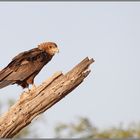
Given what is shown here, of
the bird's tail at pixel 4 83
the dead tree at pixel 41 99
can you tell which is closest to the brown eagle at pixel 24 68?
the bird's tail at pixel 4 83

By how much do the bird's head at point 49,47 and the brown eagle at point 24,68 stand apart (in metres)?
0.05

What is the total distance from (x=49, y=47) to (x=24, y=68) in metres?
1.05

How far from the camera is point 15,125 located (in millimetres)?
9531

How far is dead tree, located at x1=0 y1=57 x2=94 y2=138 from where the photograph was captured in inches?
371

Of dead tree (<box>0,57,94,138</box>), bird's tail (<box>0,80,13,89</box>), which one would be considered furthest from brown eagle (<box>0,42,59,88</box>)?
dead tree (<box>0,57,94,138</box>)

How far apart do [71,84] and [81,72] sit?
0.21 m

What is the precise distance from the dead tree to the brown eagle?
106cm

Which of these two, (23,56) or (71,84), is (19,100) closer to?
(71,84)

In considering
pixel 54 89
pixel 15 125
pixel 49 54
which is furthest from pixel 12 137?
pixel 49 54

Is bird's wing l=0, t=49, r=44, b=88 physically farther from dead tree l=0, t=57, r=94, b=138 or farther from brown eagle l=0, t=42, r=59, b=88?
dead tree l=0, t=57, r=94, b=138

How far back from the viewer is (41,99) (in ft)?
31.1

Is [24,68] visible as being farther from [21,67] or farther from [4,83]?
[4,83]

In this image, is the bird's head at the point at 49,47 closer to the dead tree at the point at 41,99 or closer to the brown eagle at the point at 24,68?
Result: the brown eagle at the point at 24,68

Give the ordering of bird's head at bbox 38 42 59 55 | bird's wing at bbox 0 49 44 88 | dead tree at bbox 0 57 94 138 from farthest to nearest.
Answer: bird's head at bbox 38 42 59 55 → bird's wing at bbox 0 49 44 88 → dead tree at bbox 0 57 94 138
